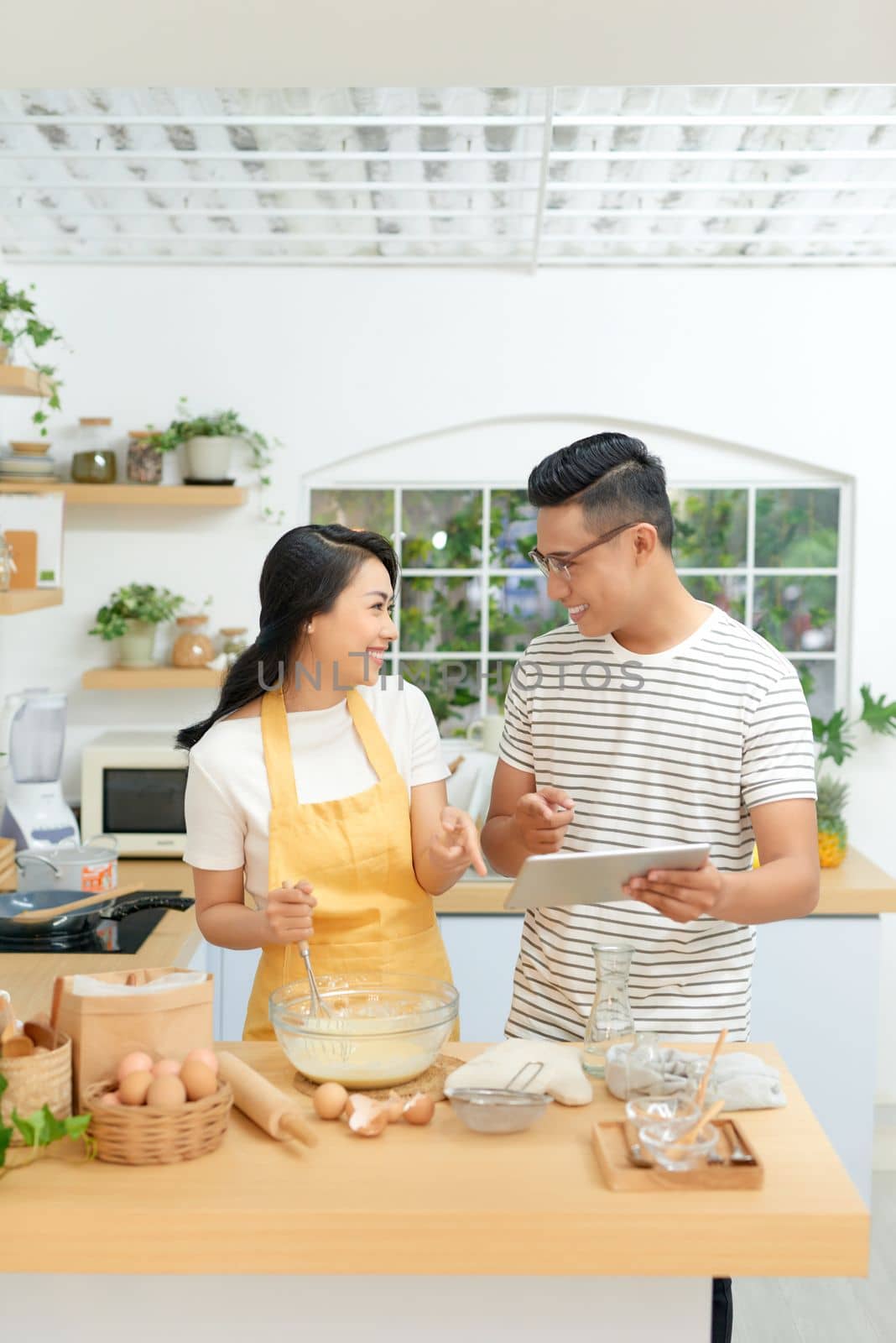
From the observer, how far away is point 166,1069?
156 centimetres

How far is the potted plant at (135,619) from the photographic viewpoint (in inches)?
161

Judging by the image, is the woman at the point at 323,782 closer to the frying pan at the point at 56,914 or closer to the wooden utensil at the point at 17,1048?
the wooden utensil at the point at 17,1048

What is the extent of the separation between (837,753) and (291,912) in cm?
269

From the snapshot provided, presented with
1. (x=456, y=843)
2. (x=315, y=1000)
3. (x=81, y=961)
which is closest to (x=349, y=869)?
(x=456, y=843)

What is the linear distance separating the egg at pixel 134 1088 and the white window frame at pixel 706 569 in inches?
115

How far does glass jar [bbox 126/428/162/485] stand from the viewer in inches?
161

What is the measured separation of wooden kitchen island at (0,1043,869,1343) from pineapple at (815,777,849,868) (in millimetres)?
2383

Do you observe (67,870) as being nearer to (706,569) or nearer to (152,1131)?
(152,1131)

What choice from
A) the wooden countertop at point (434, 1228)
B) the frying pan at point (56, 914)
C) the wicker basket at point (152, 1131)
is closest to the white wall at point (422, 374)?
the frying pan at point (56, 914)

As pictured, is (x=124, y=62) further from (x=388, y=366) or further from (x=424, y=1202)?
(x=388, y=366)

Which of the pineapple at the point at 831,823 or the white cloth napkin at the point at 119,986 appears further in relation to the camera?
the pineapple at the point at 831,823

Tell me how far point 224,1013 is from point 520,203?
2.35 meters

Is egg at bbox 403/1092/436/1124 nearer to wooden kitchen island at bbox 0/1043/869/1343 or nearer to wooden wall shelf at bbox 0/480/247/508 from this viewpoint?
wooden kitchen island at bbox 0/1043/869/1343

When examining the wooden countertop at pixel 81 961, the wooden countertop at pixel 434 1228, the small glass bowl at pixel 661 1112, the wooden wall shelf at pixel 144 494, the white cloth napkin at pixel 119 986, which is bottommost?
the wooden countertop at pixel 81 961
